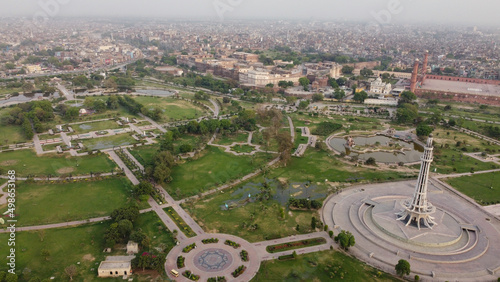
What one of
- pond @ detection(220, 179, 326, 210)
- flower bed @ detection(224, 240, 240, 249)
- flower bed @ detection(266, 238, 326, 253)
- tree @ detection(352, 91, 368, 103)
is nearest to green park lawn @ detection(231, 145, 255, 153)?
pond @ detection(220, 179, 326, 210)

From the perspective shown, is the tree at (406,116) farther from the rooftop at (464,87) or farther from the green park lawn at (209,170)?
the green park lawn at (209,170)

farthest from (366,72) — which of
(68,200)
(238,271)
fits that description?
(238,271)

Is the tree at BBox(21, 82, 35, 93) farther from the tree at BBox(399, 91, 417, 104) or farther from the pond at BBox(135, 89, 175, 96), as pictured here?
the tree at BBox(399, 91, 417, 104)

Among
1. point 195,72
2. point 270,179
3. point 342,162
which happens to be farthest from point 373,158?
point 195,72

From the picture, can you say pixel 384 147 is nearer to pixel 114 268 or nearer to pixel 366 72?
pixel 114 268

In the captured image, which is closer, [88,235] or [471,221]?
[88,235]

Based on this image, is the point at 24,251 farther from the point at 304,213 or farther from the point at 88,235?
the point at 304,213
